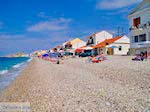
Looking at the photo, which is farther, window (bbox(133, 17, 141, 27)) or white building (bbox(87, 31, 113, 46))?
white building (bbox(87, 31, 113, 46))

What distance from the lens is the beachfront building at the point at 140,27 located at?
109ft

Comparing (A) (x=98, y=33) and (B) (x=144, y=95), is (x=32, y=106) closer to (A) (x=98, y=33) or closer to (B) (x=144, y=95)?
(B) (x=144, y=95)

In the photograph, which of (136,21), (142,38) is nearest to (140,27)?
(142,38)

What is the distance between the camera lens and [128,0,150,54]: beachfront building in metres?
33.1

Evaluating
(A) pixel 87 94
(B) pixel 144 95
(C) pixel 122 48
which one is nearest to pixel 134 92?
(B) pixel 144 95

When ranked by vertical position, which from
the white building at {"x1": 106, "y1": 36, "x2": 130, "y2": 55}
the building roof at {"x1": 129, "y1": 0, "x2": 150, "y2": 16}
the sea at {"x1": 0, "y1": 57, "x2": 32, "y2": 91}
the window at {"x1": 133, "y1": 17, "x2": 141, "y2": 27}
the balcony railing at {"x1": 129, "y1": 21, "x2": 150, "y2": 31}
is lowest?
the sea at {"x1": 0, "y1": 57, "x2": 32, "y2": 91}

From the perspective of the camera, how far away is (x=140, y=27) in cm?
3453

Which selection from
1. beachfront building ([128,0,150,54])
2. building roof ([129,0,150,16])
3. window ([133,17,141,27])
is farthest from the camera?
window ([133,17,141,27])

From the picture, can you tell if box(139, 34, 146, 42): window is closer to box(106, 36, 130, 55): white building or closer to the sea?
box(106, 36, 130, 55): white building

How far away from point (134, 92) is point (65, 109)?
2939mm

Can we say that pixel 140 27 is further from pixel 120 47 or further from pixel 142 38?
pixel 120 47

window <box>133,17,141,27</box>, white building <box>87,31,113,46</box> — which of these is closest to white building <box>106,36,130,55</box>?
window <box>133,17,141,27</box>

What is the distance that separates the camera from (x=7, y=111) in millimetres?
6969

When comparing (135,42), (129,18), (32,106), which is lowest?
(32,106)
